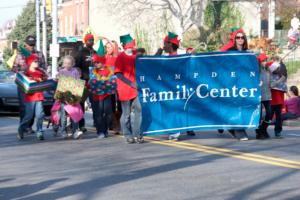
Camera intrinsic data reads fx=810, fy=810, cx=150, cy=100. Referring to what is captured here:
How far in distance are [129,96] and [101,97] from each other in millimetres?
1356

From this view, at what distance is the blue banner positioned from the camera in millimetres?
13945

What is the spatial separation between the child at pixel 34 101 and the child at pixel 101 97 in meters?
0.98

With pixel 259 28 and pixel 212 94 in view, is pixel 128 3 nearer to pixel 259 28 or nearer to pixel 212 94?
pixel 259 28

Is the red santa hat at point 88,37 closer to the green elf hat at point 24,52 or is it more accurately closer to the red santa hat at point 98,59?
the red santa hat at point 98,59

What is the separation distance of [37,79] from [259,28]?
44.8m

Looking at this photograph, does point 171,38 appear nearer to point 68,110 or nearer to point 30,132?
point 68,110

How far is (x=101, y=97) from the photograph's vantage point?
14852 mm

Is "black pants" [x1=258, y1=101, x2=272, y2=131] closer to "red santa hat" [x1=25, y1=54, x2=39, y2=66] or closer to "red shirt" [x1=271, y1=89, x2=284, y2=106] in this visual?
"red shirt" [x1=271, y1=89, x2=284, y2=106]

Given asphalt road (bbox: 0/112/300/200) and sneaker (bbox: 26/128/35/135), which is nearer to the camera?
asphalt road (bbox: 0/112/300/200)

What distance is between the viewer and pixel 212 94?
1427 cm

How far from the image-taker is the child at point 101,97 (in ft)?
48.6

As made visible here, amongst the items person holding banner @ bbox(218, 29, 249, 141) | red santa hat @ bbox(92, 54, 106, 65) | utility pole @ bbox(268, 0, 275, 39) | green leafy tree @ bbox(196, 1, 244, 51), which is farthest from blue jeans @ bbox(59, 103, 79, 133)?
green leafy tree @ bbox(196, 1, 244, 51)

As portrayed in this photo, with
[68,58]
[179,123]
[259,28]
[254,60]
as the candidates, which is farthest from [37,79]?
[259,28]

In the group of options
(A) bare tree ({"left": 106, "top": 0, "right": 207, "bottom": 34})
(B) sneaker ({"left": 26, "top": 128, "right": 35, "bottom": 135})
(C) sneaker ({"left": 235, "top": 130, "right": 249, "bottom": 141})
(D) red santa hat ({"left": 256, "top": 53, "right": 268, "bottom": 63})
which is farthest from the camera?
(A) bare tree ({"left": 106, "top": 0, "right": 207, "bottom": 34})
